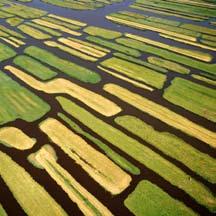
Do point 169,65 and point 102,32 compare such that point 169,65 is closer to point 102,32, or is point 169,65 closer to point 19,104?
point 102,32

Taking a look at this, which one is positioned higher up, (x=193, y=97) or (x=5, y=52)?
(x=193, y=97)

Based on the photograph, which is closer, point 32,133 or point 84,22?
point 32,133

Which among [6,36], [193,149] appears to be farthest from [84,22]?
[193,149]

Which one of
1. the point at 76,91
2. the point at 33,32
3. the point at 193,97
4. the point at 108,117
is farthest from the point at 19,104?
the point at 33,32

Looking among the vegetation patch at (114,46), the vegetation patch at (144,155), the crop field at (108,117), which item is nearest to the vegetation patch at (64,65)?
the crop field at (108,117)

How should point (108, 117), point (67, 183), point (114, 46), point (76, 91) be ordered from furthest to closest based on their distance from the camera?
1. point (114, 46)
2. point (76, 91)
3. point (108, 117)
4. point (67, 183)

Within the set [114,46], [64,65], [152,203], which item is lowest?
[114,46]

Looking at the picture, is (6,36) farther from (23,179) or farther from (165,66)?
(23,179)

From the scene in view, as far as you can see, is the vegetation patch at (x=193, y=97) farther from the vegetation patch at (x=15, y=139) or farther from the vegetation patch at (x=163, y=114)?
the vegetation patch at (x=15, y=139)

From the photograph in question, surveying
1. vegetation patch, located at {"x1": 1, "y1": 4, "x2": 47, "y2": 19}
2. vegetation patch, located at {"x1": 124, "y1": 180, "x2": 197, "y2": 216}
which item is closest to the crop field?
vegetation patch, located at {"x1": 124, "y1": 180, "x2": 197, "y2": 216}
